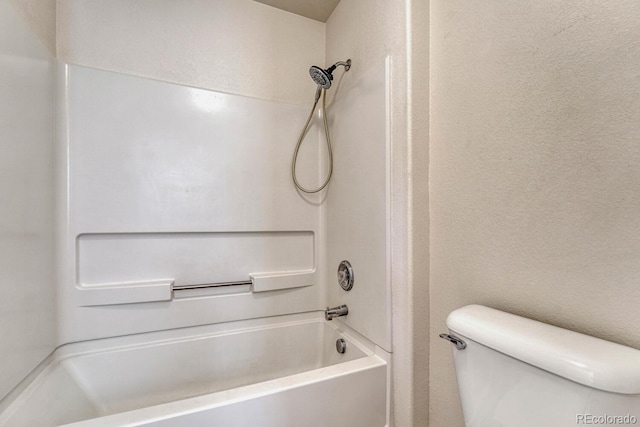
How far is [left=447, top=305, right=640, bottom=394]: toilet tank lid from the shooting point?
0.44 m

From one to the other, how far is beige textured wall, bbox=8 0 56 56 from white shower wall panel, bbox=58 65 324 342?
11 cm

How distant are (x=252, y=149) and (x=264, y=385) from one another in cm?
110

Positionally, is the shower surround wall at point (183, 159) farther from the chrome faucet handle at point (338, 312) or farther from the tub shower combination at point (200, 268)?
the chrome faucet handle at point (338, 312)

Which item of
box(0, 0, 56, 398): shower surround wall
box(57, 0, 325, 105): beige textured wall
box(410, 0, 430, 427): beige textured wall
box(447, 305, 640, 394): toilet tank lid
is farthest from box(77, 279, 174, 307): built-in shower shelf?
box(447, 305, 640, 394): toilet tank lid

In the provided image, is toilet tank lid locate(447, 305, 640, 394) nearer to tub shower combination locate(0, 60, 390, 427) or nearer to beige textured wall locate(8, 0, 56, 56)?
tub shower combination locate(0, 60, 390, 427)

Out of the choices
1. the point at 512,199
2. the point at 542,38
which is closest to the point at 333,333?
the point at 512,199

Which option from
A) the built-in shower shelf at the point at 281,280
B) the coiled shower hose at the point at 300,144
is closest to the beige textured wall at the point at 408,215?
the coiled shower hose at the point at 300,144

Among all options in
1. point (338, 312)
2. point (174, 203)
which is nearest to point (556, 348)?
point (338, 312)

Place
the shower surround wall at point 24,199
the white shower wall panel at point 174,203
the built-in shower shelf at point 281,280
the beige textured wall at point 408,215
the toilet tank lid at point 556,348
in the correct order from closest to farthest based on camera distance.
→ the toilet tank lid at point 556,348 < the shower surround wall at point 24,199 < the beige textured wall at point 408,215 < the white shower wall panel at point 174,203 < the built-in shower shelf at point 281,280

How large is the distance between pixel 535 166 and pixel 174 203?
1408 millimetres

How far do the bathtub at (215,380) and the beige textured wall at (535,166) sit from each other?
0.32 metres

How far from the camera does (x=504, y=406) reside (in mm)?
599

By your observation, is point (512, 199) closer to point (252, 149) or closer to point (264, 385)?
point (264, 385)

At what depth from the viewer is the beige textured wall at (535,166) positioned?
538mm
